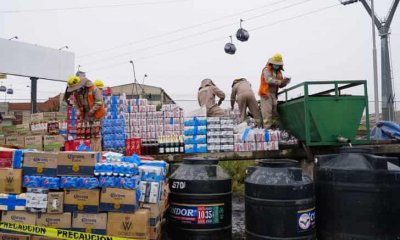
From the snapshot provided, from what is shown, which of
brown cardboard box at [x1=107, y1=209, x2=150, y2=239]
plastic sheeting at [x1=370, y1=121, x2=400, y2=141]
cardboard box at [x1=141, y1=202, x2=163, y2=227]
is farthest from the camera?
plastic sheeting at [x1=370, y1=121, x2=400, y2=141]

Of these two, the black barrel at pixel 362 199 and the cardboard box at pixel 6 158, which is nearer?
the black barrel at pixel 362 199

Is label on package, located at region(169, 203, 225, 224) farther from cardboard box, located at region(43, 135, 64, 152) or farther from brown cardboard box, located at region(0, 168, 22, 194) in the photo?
cardboard box, located at region(43, 135, 64, 152)

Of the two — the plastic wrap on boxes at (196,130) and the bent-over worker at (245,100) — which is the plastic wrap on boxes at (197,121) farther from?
the bent-over worker at (245,100)

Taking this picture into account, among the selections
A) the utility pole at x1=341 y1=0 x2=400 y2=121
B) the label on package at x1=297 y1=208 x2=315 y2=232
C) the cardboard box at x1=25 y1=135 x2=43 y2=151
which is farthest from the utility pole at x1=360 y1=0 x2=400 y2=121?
the cardboard box at x1=25 y1=135 x2=43 y2=151

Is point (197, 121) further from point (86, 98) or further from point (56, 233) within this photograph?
point (56, 233)

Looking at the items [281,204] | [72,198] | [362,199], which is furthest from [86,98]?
[362,199]

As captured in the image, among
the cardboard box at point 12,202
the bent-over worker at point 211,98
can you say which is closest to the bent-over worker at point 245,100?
the bent-over worker at point 211,98

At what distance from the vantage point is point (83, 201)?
156 inches

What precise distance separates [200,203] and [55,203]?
1648 millimetres

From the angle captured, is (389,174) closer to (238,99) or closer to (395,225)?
(395,225)

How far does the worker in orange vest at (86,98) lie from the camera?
7.68 meters

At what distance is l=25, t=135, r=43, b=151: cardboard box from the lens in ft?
25.9

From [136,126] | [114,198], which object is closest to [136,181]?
[114,198]

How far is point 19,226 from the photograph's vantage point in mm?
4055
